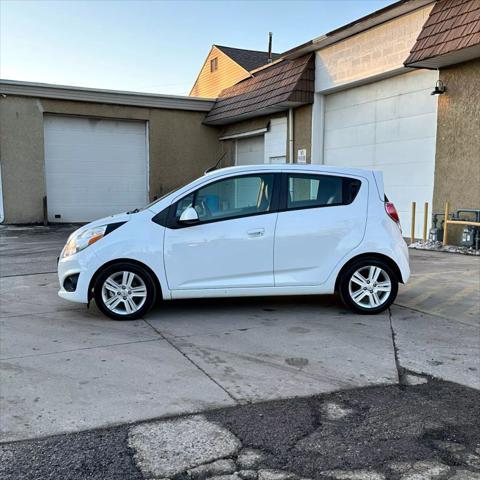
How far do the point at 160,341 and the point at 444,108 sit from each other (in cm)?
925

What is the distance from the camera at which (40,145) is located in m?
17.2

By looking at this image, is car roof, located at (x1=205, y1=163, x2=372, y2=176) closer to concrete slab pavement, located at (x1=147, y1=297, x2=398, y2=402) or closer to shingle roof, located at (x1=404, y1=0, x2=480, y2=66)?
concrete slab pavement, located at (x1=147, y1=297, x2=398, y2=402)

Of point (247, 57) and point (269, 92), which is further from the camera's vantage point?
point (247, 57)

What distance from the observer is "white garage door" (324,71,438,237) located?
12.1 metres

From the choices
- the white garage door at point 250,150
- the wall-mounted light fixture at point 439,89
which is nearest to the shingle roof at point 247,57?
the white garage door at point 250,150

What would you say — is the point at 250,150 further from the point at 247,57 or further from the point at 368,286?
the point at 247,57

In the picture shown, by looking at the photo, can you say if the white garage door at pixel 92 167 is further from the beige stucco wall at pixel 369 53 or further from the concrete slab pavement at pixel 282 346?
the concrete slab pavement at pixel 282 346

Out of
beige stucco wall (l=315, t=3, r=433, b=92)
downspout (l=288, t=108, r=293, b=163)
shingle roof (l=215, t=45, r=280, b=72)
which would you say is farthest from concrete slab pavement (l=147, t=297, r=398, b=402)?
shingle roof (l=215, t=45, r=280, b=72)

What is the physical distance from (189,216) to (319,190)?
62.5 inches

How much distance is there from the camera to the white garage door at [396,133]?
1213 centimetres

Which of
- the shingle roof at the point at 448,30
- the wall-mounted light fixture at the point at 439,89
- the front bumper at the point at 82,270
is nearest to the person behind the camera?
the front bumper at the point at 82,270

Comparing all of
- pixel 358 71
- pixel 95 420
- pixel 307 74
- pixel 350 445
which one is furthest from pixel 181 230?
pixel 307 74

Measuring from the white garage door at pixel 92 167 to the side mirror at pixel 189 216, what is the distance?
13.5 meters

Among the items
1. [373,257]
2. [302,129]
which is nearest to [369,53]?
[302,129]
